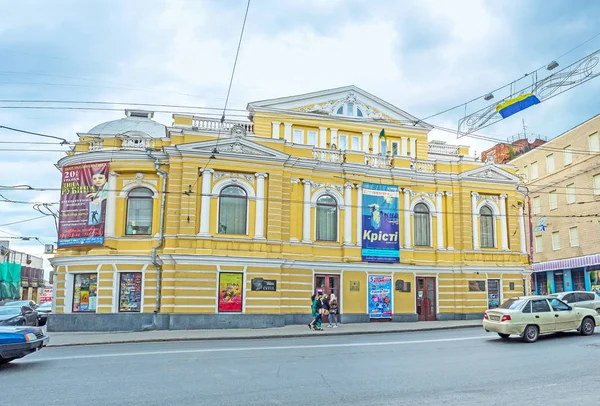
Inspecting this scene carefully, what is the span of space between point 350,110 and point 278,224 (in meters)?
9.85

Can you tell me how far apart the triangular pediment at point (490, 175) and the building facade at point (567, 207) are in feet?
33.2

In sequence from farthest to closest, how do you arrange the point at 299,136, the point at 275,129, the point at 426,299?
the point at 299,136, the point at 275,129, the point at 426,299

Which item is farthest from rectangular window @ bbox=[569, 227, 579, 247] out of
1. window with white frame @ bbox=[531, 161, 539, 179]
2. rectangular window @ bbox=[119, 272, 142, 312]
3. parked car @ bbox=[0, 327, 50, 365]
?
parked car @ bbox=[0, 327, 50, 365]

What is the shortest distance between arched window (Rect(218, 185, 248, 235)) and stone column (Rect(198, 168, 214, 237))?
685 millimetres

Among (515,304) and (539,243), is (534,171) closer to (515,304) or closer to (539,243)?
(539,243)

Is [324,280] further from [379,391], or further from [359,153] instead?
[379,391]

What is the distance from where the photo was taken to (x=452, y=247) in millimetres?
28656

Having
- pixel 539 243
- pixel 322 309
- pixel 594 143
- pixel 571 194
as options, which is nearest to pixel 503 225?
pixel 322 309

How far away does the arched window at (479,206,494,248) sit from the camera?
1167 inches

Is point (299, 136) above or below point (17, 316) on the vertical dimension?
above

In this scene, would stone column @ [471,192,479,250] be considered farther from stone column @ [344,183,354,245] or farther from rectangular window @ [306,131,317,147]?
rectangular window @ [306,131,317,147]

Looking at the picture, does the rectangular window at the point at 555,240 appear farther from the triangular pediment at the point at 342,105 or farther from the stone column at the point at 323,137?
the stone column at the point at 323,137

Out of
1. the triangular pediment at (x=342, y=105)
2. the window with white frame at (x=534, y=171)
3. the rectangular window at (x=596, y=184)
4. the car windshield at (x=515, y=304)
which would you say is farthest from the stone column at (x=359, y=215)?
the window with white frame at (x=534, y=171)

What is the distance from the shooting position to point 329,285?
26.3 m
